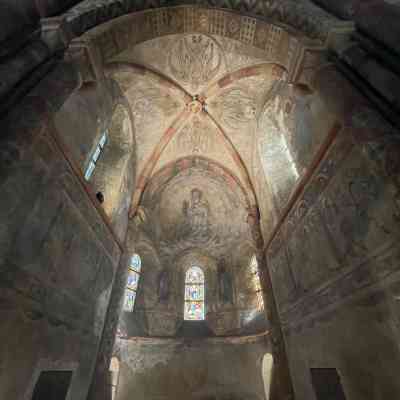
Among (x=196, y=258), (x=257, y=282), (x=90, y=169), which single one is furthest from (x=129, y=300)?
(x=90, y=169)

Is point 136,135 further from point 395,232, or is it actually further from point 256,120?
point 395,232

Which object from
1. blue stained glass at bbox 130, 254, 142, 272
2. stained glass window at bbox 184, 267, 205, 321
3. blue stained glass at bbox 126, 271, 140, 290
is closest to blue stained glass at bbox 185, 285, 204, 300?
stained glass window at bbox 184, 267, 205, 321

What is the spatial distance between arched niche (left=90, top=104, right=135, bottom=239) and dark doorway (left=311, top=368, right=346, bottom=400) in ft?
20.4

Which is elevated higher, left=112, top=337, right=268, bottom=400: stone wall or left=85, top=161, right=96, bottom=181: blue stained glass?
left=85, top=161, right=96, bottom=181: blue stained glass

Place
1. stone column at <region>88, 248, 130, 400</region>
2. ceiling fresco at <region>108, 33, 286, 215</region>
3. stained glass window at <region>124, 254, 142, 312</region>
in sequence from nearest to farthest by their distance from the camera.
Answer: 1. stone column at <region>88, 248, 130, 400</region>
2. ceiling fresco at <region>108, 33, 286, 215</region>
3. stained glass window at <region>124, 254, 142, 312</region>

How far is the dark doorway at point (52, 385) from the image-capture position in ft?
11.1

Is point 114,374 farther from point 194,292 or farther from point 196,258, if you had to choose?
point 196,258

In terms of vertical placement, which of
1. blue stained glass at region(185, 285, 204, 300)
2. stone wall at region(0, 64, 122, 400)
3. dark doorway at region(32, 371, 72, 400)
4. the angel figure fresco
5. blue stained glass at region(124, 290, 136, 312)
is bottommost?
dark doorway at region(32, 371, 72, 400)

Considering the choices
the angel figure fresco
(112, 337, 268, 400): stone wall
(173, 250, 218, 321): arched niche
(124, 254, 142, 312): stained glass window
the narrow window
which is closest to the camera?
the narrow window

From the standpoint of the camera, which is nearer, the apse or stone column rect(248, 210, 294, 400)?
stone column rect(248, 210, 294, 400)

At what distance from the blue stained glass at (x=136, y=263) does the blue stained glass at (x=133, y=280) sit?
251 millimetres

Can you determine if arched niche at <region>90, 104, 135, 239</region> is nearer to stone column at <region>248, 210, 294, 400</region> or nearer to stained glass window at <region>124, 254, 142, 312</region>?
stained glass window at <region>124, 254, 142, 312</region>

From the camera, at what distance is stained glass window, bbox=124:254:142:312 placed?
1071 centimetres

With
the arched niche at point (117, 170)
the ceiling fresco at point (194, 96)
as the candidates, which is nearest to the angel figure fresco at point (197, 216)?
the ceiling fresco at point (194, 96)
